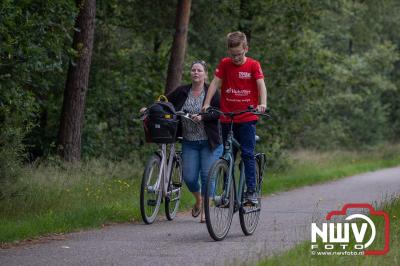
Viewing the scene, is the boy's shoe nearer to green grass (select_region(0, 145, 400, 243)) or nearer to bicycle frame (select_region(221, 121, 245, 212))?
bicycle frame (select_region(221, 121, 245, 212))

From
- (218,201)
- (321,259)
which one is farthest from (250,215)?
(321,259)

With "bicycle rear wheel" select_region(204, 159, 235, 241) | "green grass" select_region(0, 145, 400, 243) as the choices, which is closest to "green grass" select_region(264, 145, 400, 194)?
"green grass" select_region(0, 145, 400, 243)

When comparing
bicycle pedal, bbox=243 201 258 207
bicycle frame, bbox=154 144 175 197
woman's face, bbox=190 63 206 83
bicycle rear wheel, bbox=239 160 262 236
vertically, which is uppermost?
woman's face, bbox=190 63 206 83

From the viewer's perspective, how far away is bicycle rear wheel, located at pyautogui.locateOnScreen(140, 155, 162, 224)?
38.3ft

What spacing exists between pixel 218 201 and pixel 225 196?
0.17 m

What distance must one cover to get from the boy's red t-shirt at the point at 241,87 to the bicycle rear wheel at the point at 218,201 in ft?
2.38

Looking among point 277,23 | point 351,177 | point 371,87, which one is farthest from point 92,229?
point 371,87

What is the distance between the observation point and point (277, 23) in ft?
94.6

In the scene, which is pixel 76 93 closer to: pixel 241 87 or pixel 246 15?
pixel 241 87

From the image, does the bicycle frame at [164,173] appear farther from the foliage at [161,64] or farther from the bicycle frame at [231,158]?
the foliage at [161,64]

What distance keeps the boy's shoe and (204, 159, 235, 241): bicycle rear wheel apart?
0.36 meters

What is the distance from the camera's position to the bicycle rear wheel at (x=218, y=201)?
A: 9.81 m

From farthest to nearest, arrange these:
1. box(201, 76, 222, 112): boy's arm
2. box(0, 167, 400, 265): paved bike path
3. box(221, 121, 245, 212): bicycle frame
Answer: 1. box(201, 76, 222, 112): boy's arm
2. box(221, 121, 245, 212): bicycle frame
3. box(0, 167, 400, 265): paved bike path

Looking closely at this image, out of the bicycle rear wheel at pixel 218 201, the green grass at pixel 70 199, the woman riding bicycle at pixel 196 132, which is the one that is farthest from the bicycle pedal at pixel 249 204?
the green grass at pixel 70 199
